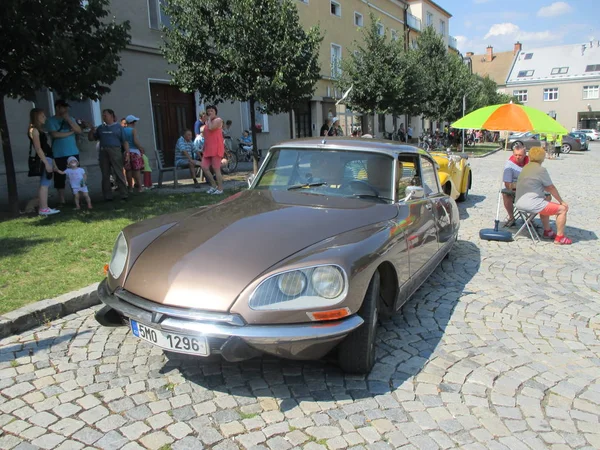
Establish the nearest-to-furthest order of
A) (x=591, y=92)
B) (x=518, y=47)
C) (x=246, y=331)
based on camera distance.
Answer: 1. (x=246, y=331)
2. (x=591, y=92)
3. (x=518, y=47)

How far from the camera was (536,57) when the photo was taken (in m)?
68.2

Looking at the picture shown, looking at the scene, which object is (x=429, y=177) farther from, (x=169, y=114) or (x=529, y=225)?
(x=169, y=114)

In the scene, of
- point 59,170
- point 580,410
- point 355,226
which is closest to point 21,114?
point 59,170

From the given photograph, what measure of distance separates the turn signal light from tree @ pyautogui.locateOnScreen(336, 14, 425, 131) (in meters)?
19.6

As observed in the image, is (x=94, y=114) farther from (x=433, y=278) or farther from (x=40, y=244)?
(x=433, y=278)

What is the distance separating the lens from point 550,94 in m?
64.6

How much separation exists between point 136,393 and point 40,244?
3.72 m

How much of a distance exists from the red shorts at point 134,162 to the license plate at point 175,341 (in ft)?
24.6

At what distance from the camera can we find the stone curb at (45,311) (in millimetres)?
3684

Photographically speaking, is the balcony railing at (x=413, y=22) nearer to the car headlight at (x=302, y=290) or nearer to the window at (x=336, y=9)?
the window at (x=336, y=9)

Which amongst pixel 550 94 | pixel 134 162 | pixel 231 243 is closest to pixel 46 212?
pixel 134 162

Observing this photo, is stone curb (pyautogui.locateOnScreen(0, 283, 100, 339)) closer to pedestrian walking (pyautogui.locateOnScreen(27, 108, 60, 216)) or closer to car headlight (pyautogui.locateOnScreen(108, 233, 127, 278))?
car headlight (pyautogui.locateOnScreen(108, 233, 127, 278))

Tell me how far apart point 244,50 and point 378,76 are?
1183 cm

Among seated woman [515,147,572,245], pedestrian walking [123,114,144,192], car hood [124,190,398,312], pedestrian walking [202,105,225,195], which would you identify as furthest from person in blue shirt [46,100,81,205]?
seated woman [515,147,572,245]
